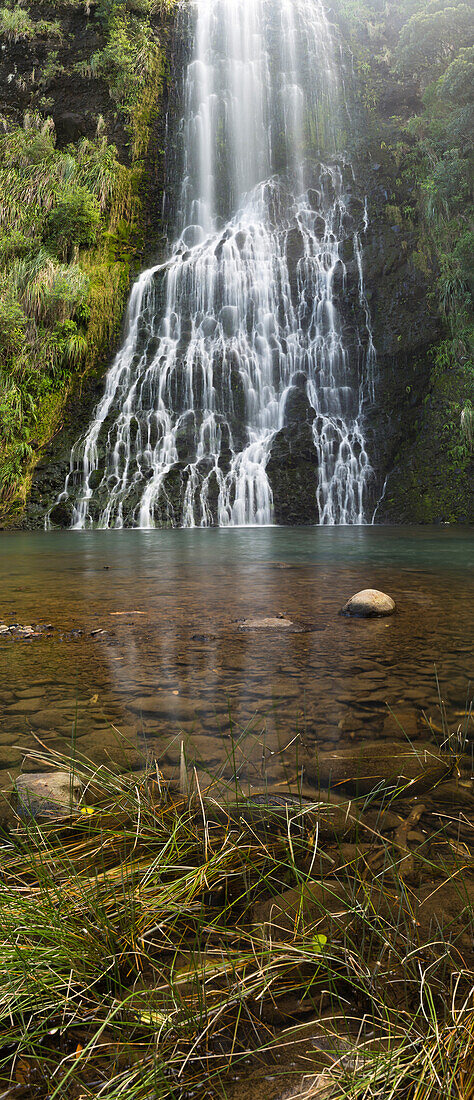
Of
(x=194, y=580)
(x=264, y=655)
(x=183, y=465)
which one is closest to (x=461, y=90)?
(x=183, y=465)

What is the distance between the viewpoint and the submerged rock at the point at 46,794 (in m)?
1.61

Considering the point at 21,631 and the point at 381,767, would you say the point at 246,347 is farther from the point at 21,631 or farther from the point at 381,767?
the point at 381,767

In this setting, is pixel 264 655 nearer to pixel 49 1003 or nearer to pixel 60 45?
pixel 49 1003

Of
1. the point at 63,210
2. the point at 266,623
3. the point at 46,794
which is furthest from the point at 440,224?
the point at 46,794

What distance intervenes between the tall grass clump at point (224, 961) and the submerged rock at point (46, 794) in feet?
0.21

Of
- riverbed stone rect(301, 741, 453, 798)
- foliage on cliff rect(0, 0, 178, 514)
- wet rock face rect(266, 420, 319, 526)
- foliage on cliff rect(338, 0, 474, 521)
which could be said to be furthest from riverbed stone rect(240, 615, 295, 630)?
foliage on cliff rect(0, 0, 178, 514)

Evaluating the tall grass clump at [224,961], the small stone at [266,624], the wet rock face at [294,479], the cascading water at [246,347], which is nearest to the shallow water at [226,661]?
the small stone at [266,624]

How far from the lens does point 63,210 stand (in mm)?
19391

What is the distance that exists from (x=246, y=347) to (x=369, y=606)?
15.1m

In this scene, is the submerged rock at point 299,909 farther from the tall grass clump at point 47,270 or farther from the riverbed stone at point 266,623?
the tall grass clump at point 47,270

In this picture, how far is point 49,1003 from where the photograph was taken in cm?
97

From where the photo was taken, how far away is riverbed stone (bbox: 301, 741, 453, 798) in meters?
1.83

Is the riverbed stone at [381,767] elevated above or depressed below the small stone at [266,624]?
below

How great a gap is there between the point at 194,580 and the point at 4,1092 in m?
5.84
